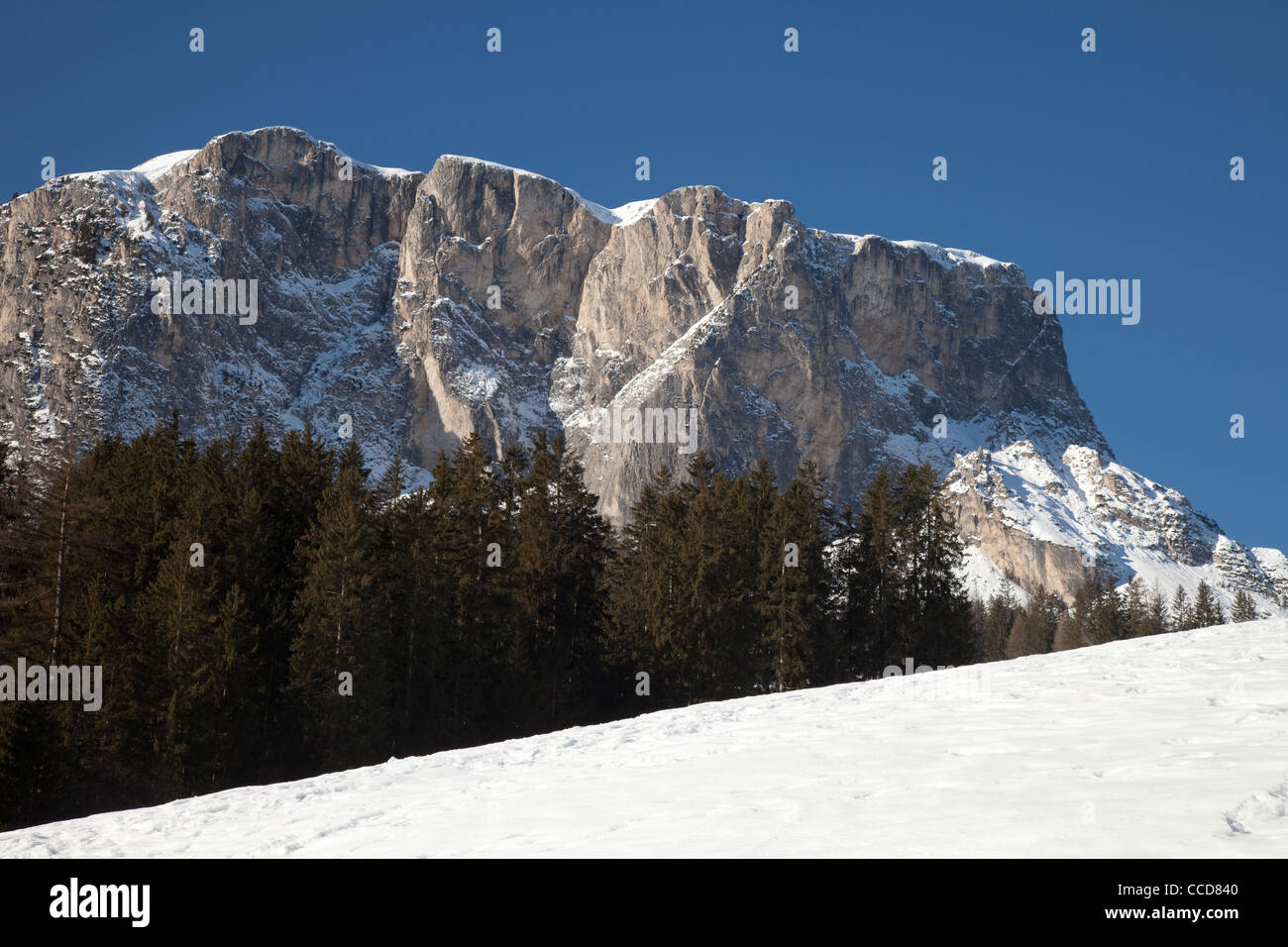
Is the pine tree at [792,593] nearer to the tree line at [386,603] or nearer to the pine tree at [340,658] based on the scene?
the tree line at [386,603]

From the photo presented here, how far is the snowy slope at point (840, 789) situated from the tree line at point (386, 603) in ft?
50.6

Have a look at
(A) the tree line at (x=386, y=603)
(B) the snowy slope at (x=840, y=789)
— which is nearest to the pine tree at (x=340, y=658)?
(A) the tree line at (x=386, y=603)

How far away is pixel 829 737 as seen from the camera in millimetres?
14672

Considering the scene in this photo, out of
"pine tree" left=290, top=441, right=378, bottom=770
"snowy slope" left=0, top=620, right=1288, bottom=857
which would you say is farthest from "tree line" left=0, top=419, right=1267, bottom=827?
"snowy slope" left=0, top=620, right=1288, bottom=857

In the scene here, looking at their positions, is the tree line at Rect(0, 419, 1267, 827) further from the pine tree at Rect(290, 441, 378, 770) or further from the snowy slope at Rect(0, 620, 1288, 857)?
the snowy slope at Rect(0, 620, 1288, 857)

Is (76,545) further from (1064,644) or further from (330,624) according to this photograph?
(1064,644)

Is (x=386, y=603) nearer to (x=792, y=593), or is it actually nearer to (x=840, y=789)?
(x=792, y=593)

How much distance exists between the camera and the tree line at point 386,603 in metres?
29.2

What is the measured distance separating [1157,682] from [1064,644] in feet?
331

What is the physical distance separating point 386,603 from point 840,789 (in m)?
25.5

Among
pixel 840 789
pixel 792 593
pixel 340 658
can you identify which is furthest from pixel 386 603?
pixel 840 789

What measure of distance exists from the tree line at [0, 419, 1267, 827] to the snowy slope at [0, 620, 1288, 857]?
15.4 meters
